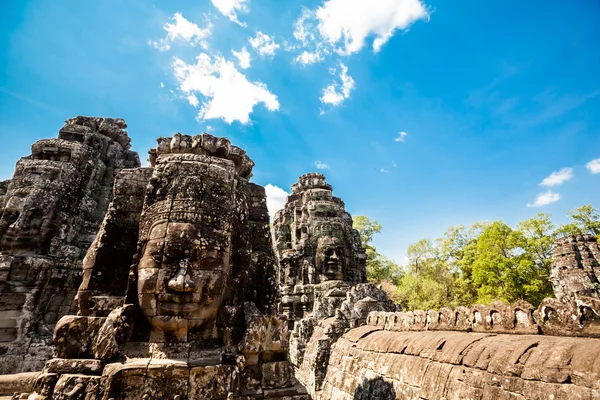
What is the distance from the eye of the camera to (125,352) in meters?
2.96

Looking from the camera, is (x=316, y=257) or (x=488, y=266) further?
(x=488, y=266)

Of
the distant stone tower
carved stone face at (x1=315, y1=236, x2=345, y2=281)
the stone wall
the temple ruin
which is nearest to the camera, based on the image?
the stone wall

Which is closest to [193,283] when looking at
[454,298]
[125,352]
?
[125,352]

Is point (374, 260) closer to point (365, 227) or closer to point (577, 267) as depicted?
point (365, 227)

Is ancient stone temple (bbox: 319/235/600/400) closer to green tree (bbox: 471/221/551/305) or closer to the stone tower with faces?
the stone tower with faces

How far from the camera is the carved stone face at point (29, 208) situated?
7.20m

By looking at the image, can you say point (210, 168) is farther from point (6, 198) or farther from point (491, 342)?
point (6, 198)

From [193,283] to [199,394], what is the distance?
974 millimetres

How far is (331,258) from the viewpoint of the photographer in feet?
41.7

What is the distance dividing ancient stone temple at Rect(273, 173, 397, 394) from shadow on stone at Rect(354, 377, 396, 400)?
1958mm

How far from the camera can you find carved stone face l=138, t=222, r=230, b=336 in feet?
9.62

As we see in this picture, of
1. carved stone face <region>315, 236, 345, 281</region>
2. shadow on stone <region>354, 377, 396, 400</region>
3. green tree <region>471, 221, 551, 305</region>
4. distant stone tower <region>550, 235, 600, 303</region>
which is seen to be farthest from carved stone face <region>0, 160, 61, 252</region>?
green tree <region>471, 221, 551, 305</region>

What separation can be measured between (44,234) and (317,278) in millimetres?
9367

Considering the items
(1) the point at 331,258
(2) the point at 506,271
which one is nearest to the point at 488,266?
(2) the point at 506,271
